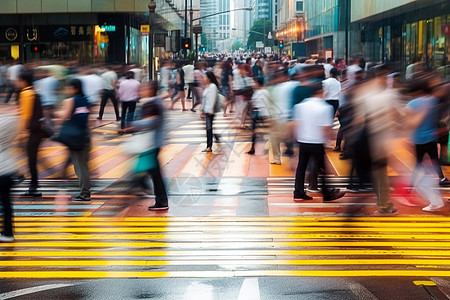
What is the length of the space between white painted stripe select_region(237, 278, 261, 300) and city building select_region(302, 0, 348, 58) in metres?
32.6

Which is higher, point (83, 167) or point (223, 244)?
point (83, 167)

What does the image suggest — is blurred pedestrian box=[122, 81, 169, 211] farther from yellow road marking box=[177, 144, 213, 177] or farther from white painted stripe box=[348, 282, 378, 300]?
white painted stripe box=[348, 282, 378, 300]

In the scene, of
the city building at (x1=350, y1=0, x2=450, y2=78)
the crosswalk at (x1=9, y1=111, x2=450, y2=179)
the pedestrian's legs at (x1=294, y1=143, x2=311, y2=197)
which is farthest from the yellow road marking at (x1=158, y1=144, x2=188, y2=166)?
the city building at (x1=350, y1=0, x2=450, y2=78)

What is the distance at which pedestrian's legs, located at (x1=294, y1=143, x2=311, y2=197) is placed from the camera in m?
10.5

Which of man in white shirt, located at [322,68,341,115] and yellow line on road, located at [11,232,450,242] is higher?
man in white shirt, located at [322,68,341,115]

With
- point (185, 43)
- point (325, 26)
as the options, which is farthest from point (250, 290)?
point (325, 26)

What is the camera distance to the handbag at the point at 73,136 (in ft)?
35.3

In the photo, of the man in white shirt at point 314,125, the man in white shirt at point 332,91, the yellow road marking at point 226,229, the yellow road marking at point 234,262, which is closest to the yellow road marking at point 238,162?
the man in white shirt at point 332,91

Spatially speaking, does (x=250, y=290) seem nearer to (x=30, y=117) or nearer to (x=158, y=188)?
(x=158, y=188)

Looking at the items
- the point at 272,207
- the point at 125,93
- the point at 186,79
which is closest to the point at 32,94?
the point at 272,207

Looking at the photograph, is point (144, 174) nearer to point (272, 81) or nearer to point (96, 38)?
point (272, 81)

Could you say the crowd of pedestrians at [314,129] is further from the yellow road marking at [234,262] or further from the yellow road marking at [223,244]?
the yellow road marking at [234,262]

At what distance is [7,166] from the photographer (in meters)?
8.38

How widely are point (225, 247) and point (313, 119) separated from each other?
2737mm
